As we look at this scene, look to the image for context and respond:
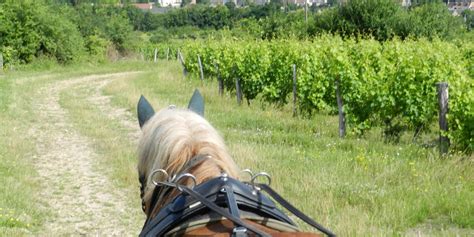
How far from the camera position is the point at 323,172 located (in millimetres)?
6602

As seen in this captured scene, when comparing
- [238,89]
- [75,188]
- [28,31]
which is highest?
[28,31]

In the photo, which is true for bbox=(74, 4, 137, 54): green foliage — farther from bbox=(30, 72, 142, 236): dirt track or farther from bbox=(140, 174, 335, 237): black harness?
bbox=(140, 174, 335, 237): black harness

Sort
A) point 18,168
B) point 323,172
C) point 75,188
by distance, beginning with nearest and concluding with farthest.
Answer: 1. point 323,172
2. point 75,188
3. point 18,168

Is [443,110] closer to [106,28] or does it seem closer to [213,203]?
[213,203]

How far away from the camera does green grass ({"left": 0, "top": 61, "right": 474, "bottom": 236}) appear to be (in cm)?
520

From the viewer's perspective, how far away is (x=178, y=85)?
19094 millimetres

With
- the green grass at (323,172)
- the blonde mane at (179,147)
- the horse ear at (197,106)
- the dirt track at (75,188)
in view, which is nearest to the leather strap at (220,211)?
the blonde mane at (179,147)

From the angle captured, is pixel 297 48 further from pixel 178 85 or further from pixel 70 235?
pixel 70 235

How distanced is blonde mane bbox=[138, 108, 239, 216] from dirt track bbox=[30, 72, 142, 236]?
2628 mm

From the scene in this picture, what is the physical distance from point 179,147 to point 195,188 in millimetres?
494

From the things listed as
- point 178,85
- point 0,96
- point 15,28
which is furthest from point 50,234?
point 15,28

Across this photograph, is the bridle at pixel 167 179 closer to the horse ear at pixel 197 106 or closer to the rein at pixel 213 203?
the rein at pixel 213 203

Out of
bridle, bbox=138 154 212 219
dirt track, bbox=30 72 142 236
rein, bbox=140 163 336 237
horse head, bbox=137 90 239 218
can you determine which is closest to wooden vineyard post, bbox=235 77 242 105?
dirt track, bbox=30 72 142 236

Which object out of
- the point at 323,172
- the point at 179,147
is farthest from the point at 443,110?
the point at 179,147
